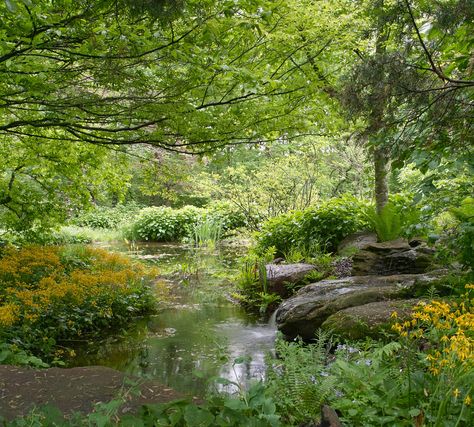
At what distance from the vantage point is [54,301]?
18.2 feet

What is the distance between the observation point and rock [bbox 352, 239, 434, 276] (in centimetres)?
671

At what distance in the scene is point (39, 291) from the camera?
5.43 metres

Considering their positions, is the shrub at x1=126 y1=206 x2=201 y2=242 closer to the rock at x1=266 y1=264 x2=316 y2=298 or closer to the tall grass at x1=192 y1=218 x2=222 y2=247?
the tall grass at x1=192 y1=218 x2=222 y2=247

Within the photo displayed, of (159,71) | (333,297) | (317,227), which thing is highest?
(159,71)

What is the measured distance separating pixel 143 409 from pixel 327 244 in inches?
282

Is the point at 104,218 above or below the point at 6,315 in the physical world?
above

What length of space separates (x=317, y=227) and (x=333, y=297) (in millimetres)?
3872

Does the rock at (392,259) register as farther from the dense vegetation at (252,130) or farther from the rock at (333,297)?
the rock at (333,297)

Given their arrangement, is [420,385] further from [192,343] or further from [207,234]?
[207,234]

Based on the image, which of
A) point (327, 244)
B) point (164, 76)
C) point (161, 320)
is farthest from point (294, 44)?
point (327, 244)

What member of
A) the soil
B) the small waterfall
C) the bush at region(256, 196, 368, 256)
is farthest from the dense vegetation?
the bush at region(256, 196, 368, 256)

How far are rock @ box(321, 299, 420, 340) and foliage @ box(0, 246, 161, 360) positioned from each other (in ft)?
9.72

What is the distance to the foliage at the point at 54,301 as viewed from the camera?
491cm

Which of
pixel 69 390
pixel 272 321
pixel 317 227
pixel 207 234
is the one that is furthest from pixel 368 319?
pixel 207 234
